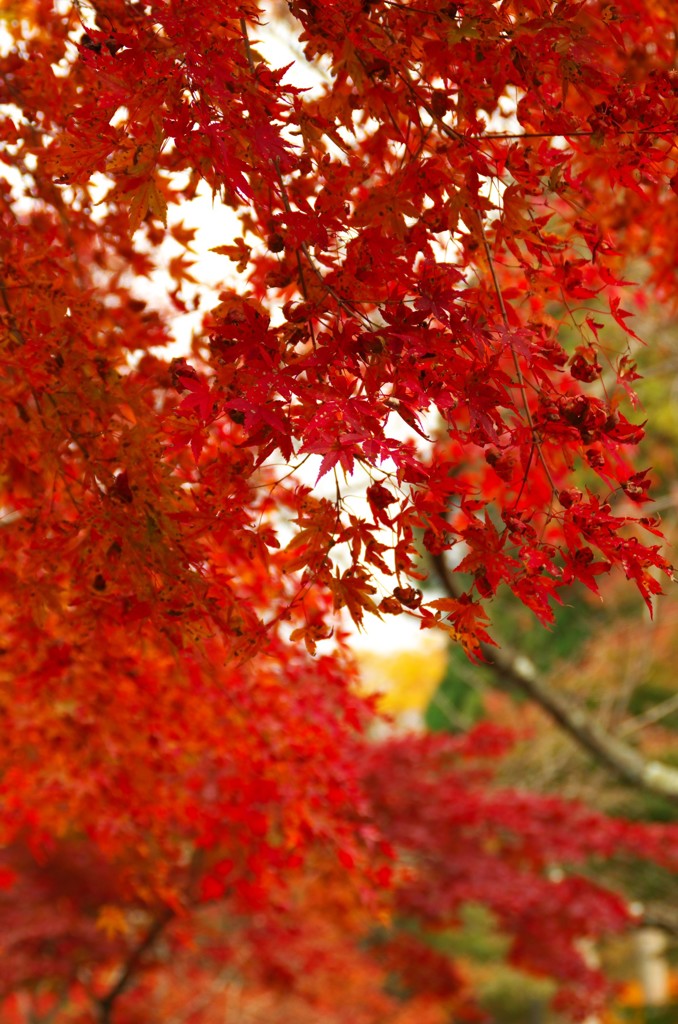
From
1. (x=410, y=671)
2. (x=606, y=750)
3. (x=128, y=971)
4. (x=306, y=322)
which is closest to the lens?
(x=306, y=322)

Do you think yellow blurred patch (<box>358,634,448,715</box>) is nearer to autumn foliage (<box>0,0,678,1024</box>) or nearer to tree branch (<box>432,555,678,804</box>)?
tree branch (<box>432,555,678,804</box>)

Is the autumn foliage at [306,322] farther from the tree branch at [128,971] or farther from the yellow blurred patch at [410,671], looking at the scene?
the yellow blurred patch at [410,671]

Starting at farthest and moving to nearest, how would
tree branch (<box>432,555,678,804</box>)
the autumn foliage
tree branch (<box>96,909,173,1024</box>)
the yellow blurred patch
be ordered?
1. the yellow blurred patch
2. tree branch (<box>96,909,173,1024</box>)
3. tree branch (<box>432,555,678,804</box>)
4. the autumn foliage

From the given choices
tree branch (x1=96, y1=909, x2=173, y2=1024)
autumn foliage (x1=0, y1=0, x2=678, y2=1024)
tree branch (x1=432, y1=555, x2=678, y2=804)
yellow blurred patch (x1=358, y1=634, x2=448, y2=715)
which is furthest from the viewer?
yellow blurred patch (x1=358, y1=634, x2=448, y2=715)

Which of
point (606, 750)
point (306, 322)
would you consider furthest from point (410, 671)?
point (306, 322)

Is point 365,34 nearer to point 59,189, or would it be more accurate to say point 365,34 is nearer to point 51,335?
point 51,335

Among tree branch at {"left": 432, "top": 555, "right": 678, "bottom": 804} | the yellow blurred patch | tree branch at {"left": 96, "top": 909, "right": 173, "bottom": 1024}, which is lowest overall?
tree branch at {"left": 96, "top": 909, "right": 173, "bottom": 1024}

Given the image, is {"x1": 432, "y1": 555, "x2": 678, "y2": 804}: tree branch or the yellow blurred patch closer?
{"x1": 432, "y1": 555, "x2": 678, "y2": 804}: tree branch

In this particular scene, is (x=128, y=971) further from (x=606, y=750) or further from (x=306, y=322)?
(x=306, y=322)

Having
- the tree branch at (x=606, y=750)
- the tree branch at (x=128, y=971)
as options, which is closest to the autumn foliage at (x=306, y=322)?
the tree branch at (x=606, y=750)

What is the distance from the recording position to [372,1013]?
8.65 metres

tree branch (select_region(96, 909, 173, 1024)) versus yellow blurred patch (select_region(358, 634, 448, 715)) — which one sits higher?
yellow blurred patch (select_region(358, 634, 448, 715))

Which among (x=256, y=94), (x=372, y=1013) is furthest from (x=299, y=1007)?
(x=256, y=94)

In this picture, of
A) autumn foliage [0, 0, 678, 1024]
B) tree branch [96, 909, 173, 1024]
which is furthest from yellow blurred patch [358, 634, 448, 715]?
autumn foliage [0, 0, 678, 1024]
